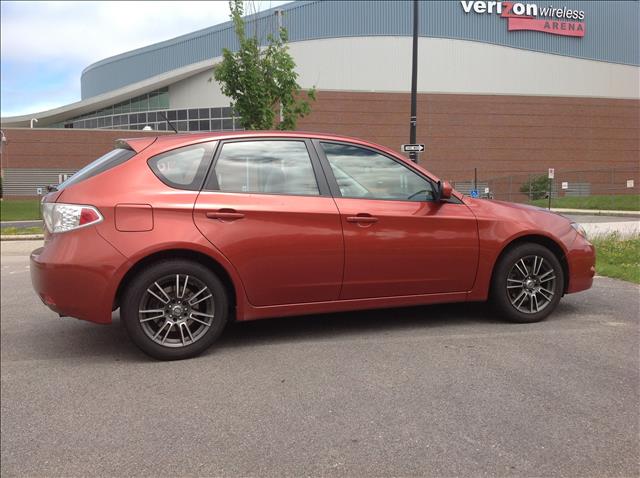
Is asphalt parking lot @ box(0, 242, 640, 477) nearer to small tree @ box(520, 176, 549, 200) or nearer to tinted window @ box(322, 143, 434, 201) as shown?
tinted window @ box(322, 143, 434, 201)

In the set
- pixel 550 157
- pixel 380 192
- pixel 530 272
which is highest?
pixel 550 157

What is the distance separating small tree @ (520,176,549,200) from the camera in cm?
3881

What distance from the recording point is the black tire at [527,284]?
4688 millimetres

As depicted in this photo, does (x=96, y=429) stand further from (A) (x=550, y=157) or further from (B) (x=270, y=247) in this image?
(A) (x=550, y=157)

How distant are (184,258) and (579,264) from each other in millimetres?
3537

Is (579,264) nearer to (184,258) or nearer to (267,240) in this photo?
(267,240)

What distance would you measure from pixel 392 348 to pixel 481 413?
120cm

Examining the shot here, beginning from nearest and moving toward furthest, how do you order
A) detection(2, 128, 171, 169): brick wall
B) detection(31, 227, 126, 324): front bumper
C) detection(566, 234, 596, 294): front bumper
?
detection(31, 227, 126, 324): front bumper
detection(566, 234, 596, 294): front bumper
detection(2, 128, 171, 169): brick wall

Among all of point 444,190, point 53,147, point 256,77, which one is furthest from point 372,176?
point 53,147

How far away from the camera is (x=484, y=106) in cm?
4503

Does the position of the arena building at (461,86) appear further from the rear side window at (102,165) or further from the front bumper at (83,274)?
the front bumper at (83,274)

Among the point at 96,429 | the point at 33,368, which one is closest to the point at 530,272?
the point at 96,429

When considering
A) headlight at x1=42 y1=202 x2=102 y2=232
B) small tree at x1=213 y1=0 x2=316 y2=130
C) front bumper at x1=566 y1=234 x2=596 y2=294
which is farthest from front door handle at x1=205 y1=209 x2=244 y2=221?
small tree at x1=213 y1=0 x2=316 y2=130

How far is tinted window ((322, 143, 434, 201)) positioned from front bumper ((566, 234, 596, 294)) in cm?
149
